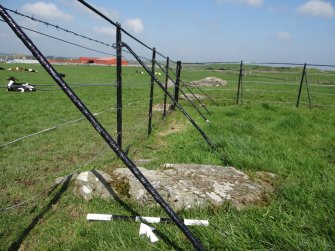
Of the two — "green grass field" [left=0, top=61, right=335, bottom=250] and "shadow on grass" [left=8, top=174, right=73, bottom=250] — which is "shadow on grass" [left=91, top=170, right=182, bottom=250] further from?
"shadow on grass" [left=8, top=174, right=73, bottom=250]

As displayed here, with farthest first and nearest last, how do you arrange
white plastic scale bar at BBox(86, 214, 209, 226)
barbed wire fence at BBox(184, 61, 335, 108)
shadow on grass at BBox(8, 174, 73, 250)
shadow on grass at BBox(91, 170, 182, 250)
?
barbed wire fence at BBox(184, 61, 335, 108)
white plastic scale bar at BBox(86, 214, 209, 226)
shadow on grass at BBox(8, 174, 73, 250)
shadow on grass at BBox(91, 170, 182, 250)

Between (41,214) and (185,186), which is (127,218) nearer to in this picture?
(185,186)

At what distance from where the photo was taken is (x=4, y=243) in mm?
2816

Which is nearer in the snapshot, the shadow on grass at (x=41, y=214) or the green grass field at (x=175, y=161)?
the green grass field at (x=175, y=161)

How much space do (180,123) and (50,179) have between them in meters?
4.34

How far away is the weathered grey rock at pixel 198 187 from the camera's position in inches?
127

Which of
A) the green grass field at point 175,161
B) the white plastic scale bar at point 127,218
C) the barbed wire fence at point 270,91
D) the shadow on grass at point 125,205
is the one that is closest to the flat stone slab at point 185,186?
the shadow on grass at point 125,205

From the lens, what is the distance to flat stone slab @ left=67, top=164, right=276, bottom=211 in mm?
3244

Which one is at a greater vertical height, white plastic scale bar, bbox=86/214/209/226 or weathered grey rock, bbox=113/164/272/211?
weathered grey rock, bbox=113/164/272/211

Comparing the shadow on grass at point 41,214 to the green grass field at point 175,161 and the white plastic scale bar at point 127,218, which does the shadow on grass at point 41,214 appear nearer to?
the green grass field at point 175,161

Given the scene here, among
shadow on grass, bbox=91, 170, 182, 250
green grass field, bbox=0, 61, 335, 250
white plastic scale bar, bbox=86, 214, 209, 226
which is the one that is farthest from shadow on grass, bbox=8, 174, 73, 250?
white plastic scale bar, bbox=86, 214, 209, 226

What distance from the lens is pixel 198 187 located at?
3.42 metres

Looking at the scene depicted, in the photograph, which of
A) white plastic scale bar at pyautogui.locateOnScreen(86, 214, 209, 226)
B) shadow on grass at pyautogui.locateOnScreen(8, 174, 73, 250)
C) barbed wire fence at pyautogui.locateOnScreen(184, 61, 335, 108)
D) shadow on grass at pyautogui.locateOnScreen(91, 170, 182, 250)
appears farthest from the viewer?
barbed wire fence at pyautogui.locateOnScreen(184, 61, 335, 108)

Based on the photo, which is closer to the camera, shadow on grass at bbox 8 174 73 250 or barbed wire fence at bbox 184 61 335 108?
shadow on grass at bbox 8 174 73 250
